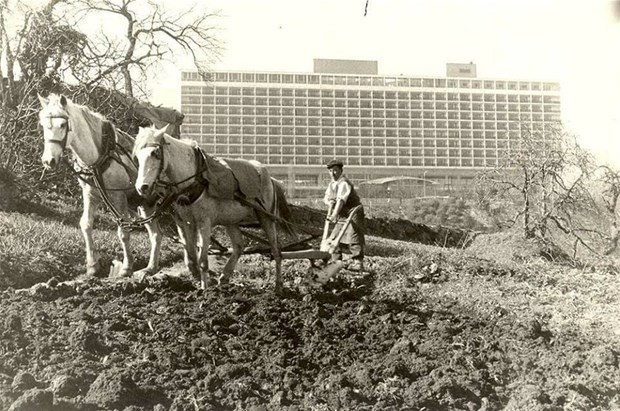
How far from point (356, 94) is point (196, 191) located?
60681mm

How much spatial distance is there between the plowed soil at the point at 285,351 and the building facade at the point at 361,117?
48.6m

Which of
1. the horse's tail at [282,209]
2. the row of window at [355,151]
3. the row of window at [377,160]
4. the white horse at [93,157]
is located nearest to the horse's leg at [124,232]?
the white horse at [93,157]

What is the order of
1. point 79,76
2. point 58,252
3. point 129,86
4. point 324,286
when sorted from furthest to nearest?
point 129,86
point 79,76
point 58,252
point 324,286

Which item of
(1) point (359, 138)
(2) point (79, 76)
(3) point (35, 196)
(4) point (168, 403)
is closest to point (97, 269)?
(4) point (168, 403)

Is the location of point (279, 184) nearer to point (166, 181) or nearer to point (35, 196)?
point (166, 181)

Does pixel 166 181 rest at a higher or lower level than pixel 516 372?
higher

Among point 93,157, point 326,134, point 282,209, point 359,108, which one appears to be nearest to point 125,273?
point 93,157

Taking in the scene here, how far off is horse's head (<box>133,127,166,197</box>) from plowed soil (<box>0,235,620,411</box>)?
3.26 ft

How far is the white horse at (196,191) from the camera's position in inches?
259

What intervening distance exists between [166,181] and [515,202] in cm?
1520

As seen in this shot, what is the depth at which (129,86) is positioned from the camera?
17.1 meters

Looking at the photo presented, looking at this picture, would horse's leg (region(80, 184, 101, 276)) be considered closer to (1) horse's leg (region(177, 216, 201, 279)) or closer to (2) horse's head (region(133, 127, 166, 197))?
(1) horse's leg (region(177, 216, 201, 279))

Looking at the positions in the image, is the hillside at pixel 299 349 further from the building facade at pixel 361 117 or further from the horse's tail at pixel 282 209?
the building facade at pixel 361 117

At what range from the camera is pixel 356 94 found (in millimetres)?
66500
